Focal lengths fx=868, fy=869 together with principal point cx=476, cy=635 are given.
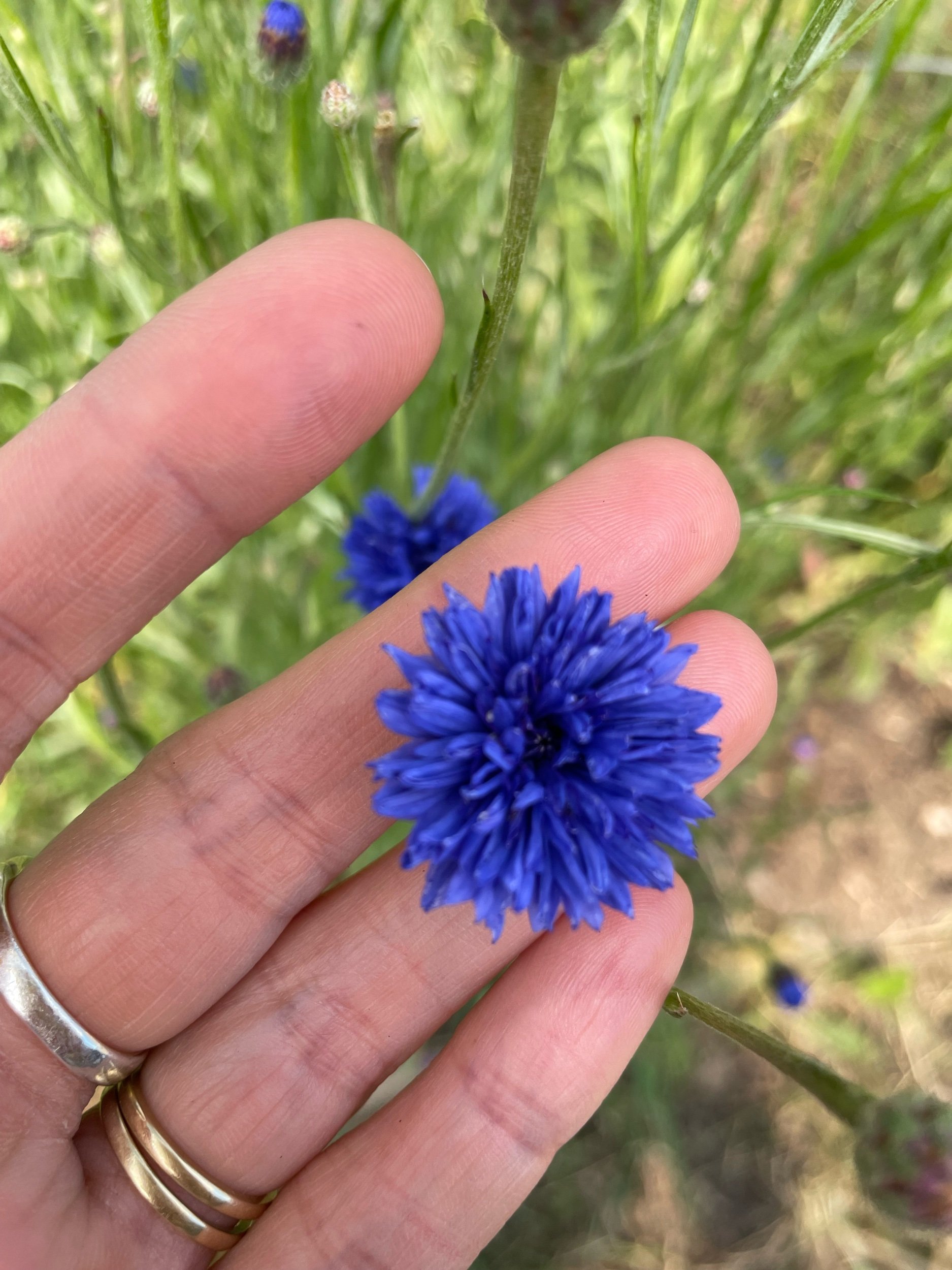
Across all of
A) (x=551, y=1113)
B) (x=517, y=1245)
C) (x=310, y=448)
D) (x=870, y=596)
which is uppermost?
(x=310, y=448)

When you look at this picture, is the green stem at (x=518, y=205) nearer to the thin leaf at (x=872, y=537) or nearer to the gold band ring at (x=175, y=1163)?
the thin leaf at (x=872, y=537)

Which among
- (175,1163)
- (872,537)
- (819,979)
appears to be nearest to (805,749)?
(819,979)

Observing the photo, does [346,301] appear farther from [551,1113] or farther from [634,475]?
[551,1113]

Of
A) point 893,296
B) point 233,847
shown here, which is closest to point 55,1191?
point 233,847

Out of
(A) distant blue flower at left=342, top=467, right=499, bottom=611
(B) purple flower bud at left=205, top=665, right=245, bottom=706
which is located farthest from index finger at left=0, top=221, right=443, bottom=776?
(B) purple flower bud at left=205, top=665, right=245, bottom=706

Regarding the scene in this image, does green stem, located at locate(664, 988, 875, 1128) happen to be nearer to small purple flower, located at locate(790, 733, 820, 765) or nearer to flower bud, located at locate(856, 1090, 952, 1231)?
flower bud, located at locate(856, 1090, 952, 1231)

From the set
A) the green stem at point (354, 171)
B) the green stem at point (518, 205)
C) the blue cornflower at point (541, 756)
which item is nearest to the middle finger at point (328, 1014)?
the blue cornflower at point (541, 756)

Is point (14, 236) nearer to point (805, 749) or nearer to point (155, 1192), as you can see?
point (155, 1192)

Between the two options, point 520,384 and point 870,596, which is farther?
point 520,384
